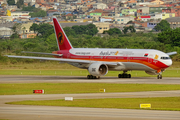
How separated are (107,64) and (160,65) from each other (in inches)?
306

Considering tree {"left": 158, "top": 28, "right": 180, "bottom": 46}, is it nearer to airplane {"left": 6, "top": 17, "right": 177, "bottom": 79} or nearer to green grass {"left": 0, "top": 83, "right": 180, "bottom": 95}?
airplane {"left": 6, "top": 17, "right": 177, "bottom": 79}

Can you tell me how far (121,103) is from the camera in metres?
37.5

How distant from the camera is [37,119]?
1168 inches

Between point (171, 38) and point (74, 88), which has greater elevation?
point (74, 88)

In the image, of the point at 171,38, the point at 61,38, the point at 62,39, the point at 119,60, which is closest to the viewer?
the point at 119,60

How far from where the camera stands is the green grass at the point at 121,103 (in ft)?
117

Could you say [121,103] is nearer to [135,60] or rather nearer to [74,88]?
[74,88]

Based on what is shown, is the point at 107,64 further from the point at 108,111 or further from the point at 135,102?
the point at 108,111

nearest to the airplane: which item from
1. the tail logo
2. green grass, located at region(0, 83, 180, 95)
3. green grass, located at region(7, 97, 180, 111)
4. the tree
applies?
the tail logo

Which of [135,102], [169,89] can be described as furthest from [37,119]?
[169,89]

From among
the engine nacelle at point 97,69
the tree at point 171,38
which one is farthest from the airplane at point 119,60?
the tree at point 171,38

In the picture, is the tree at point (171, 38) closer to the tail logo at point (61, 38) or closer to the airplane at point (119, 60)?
the tail logo at point (61, 38)

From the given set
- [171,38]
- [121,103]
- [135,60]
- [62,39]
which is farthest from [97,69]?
[171,38]

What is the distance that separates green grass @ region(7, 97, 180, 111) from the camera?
117 ft
